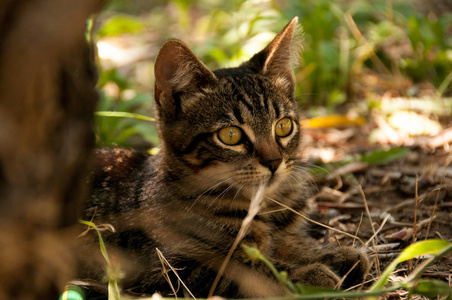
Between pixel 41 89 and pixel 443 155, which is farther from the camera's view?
pixel 443 155

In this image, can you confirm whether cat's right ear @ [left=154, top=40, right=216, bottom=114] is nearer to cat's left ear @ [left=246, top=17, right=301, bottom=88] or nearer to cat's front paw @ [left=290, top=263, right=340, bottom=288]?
cat's left ear @ [left=246, top=17, right=301, bottom=88]

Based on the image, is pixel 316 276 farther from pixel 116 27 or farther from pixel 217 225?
pixel 116 27

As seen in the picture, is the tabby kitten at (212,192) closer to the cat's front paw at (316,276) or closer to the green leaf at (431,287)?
the cat's front paw at (316,276)

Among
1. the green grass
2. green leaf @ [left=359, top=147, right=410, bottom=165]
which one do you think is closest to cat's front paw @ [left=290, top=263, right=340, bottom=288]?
the green grass

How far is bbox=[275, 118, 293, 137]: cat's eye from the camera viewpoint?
3.12 meters

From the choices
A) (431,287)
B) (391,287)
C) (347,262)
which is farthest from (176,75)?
(431,287)

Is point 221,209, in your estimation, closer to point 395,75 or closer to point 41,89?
point 41,89

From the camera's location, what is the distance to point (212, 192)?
296cm

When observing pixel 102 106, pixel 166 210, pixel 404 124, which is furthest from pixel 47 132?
pixel 404 124

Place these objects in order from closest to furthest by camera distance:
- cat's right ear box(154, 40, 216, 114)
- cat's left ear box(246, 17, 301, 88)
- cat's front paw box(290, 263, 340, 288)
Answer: cat's front paw box(290, 263, 340, 288) → cat's right ear box(154, 40, 216, 114) → cat's left ear box(246, 17, 301, 88)

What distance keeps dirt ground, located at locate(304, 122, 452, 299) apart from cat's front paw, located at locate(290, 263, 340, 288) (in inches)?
10.6

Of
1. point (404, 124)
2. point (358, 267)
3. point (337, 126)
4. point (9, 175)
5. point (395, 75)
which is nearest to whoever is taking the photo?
point (9, 175)

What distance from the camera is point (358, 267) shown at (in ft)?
9.05

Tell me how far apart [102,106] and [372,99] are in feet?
10.4
